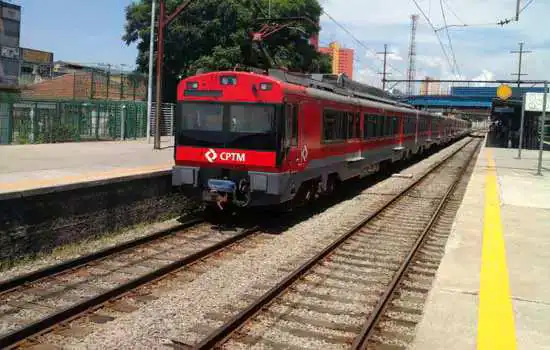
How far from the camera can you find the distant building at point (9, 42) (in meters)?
43.2

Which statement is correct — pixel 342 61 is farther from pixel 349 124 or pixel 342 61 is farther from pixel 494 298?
pixel 494 298

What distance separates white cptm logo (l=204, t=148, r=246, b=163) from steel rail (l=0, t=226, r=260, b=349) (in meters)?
1.88

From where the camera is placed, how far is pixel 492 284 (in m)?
6.99

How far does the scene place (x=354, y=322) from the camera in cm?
621

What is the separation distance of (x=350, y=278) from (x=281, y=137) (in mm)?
3234

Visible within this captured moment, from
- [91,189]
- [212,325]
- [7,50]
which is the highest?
[7,50]

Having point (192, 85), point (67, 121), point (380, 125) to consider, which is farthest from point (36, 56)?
point (192, 85)

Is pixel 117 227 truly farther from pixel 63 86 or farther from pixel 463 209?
pixel 63 86

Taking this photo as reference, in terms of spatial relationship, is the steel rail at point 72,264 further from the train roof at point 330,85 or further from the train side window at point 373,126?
the train side window at point 373,126

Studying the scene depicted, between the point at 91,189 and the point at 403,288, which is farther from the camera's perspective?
the point at 91,189

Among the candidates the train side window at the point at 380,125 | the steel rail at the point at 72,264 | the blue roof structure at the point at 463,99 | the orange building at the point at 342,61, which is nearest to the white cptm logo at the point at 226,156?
the steel rail at the point at 72,264

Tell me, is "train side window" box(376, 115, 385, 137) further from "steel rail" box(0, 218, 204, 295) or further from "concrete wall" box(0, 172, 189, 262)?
"steel rail" box(0, 218, 204, 295)

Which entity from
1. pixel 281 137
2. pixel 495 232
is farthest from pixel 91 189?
pixel 495 232

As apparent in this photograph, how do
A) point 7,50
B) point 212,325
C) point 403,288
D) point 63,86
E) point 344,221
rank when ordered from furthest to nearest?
point 7,50 → point 63,86 → point 344,221 → point 403,288 → point 212,325
